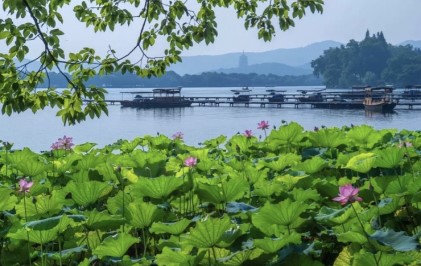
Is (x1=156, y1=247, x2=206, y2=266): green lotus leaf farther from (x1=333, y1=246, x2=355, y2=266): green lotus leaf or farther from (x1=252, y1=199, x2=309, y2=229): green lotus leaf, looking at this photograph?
(x1=333, y1=246, x2=355, y2=266): green lotus leaf

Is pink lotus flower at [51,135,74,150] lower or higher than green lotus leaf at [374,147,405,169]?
lower

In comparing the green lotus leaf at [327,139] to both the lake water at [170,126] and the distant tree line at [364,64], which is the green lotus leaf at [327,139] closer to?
the lake water at [170,126]

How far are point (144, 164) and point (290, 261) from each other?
120 centimetres

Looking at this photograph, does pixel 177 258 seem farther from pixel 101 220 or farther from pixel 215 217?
pixel 215 217

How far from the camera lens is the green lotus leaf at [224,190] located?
5.86 feet

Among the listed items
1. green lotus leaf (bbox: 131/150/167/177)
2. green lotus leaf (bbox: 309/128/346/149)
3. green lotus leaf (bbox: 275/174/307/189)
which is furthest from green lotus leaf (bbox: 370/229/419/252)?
green lotus leaf (bbox: 309/128/346/149)

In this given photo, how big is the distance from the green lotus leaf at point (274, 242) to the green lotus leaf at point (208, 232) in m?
0.08

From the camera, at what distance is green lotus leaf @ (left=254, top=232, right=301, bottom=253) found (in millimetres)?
1332

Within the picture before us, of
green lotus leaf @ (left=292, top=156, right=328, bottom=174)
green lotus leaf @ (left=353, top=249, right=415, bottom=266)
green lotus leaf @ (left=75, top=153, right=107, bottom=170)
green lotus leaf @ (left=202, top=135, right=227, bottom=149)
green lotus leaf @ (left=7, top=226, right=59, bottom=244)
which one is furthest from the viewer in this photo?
green lotus leaf @ (left=202, top=135, right=227, bottom=149)

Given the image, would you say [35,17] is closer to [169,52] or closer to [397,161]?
[169,52]

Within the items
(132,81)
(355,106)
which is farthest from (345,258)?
(132,81)

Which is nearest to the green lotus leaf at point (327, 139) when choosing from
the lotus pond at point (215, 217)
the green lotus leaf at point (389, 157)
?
the lotus pond at point (215, 217)

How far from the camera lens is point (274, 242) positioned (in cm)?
133

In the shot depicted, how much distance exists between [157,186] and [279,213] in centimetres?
53
